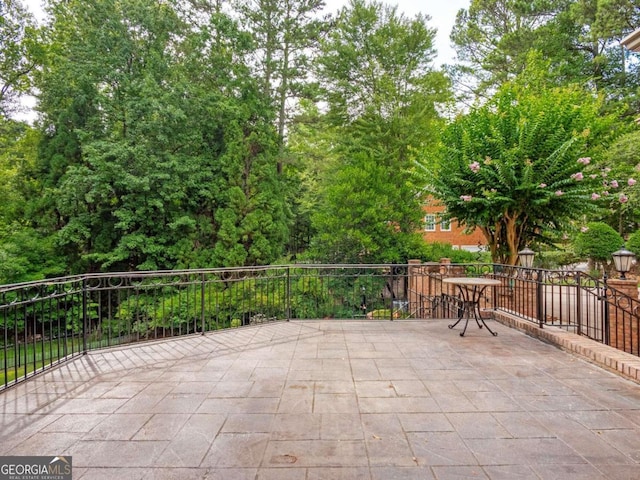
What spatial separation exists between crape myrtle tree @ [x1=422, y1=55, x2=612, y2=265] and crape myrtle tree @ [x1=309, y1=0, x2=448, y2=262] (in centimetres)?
401

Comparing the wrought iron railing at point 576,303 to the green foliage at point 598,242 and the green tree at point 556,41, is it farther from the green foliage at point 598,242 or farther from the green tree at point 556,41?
the green tree at point 556,41

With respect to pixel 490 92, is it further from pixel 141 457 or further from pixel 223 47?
pixel 141 457

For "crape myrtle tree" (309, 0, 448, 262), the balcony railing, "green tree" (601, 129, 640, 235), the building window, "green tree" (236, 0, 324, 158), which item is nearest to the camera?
the balcony railing

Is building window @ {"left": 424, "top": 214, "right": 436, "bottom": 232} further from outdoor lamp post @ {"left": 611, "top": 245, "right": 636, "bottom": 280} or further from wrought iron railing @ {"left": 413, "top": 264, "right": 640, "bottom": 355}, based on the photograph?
outdoor lamp post @ {"left": 611, "top": 245, "right": 636, "bottom": 280}

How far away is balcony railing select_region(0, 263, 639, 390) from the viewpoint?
4.12 m

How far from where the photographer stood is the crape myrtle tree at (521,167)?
6.66 m

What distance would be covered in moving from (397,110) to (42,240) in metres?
13.5

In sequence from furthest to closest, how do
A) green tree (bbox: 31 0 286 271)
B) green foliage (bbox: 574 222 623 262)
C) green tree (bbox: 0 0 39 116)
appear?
green tree (bbox: 0 0 39 116) → green foliage (bbox: 574 222 623 262) → green tree (bbox: 31 0 286 271)

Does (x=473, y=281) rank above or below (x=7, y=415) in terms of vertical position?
above

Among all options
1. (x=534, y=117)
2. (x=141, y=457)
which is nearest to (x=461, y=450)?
(x=141, y=457)

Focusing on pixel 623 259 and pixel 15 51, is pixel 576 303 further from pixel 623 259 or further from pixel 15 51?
pixel 15 51

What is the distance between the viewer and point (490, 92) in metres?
16.5

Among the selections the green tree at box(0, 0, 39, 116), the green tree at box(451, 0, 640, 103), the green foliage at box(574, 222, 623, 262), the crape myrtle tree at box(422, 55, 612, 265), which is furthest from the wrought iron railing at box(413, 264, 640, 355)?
the green tree at box(0, 0, 39, 116)

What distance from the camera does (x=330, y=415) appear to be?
8.72ft
